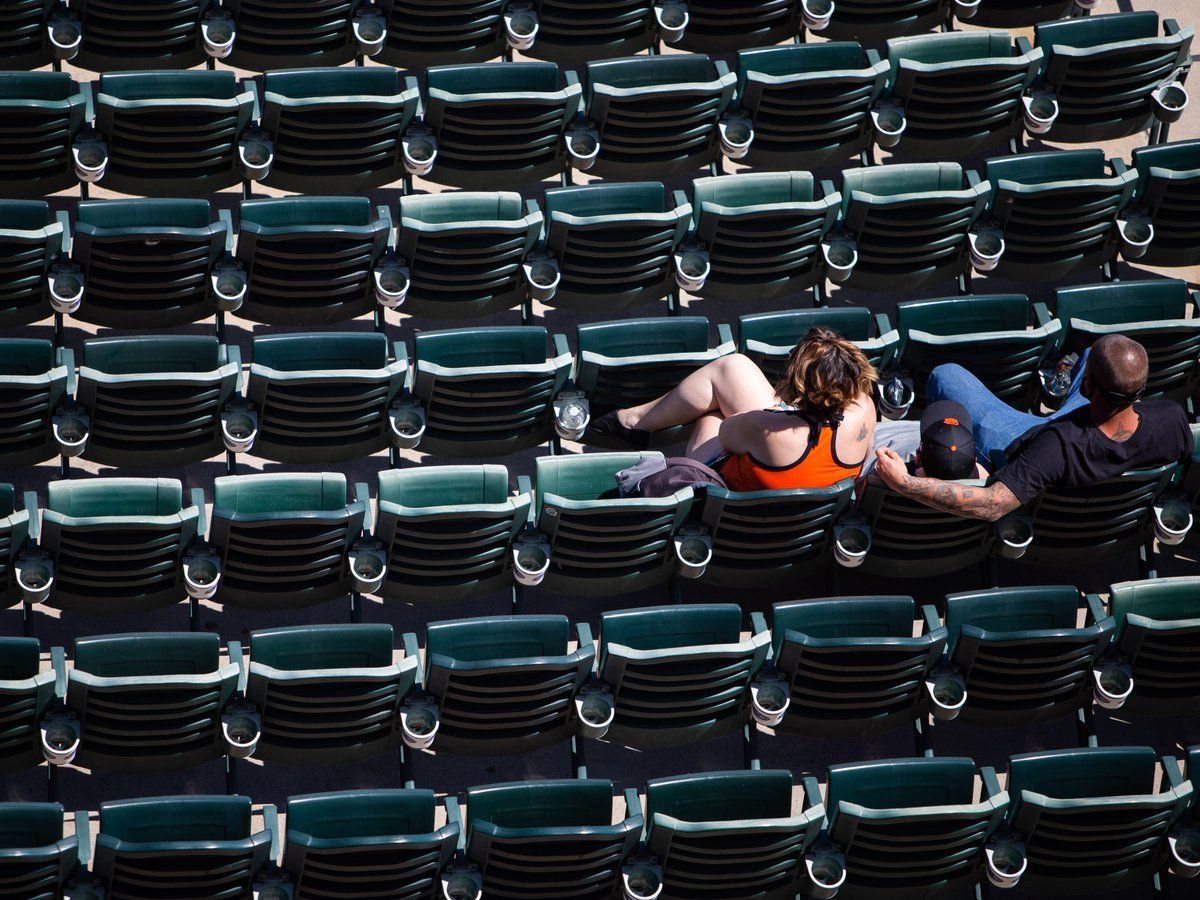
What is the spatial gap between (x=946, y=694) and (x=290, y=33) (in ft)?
12.8

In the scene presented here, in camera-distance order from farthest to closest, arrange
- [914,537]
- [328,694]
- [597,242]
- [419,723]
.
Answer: [597,242], [914,537], [419,723], [328,694]

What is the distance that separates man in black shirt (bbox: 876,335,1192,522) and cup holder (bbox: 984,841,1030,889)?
3.67 ft

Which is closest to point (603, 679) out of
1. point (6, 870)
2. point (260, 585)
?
point (260, 585)

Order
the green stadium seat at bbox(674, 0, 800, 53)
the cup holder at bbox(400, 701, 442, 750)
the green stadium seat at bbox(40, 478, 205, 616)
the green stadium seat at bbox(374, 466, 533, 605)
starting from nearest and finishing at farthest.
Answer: the cup holder at bbox(400, 701, 442, 750) → the green stadium seat at bbox(40, 478, 205, 616) → the green stadium seat at bbox(374, 466, 533, 605) → the green stadium seat at bbox(674, 0, 800, 53)

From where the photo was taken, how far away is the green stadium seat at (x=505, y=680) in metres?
5.95

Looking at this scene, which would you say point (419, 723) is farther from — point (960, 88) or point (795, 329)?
point (960, 88)

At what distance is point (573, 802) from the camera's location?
19.1 ft

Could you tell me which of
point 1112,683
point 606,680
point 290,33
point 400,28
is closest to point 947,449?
point 1112,683

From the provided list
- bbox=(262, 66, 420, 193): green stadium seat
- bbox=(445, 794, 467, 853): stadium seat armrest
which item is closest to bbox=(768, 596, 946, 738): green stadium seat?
bbox=(445, 794, 467, 853): stadium seat armrest

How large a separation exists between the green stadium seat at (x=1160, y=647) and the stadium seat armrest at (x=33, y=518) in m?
3.80

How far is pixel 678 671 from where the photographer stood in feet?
19.9

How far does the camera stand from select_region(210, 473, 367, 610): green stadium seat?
6.18 meters

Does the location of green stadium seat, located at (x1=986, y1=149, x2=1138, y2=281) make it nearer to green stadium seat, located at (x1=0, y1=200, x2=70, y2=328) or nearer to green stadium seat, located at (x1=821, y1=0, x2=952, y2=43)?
green stadium seat, located at (x1=821, y1=0, x2=952, y2=43)

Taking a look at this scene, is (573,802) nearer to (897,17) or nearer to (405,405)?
(405,405)
